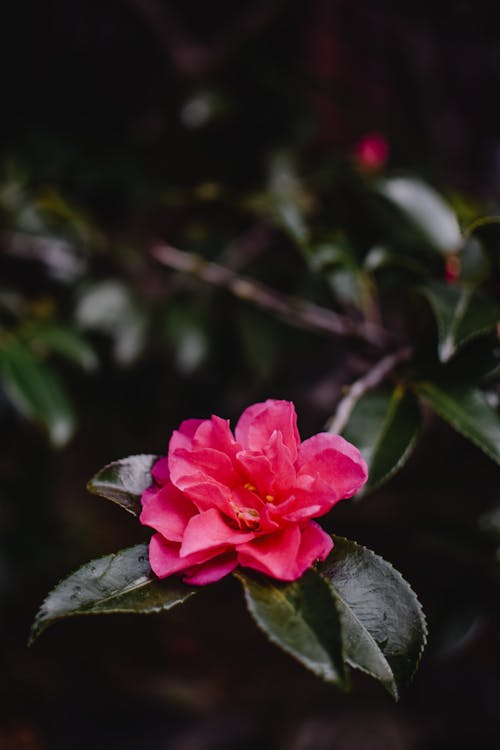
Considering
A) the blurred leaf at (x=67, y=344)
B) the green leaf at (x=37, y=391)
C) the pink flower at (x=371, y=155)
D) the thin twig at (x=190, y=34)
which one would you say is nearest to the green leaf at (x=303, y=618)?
the green leaf at (x=37, y=391)

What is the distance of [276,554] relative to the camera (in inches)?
18.7

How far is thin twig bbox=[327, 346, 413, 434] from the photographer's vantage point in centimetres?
63

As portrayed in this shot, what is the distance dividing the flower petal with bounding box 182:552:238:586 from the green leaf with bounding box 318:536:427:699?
7cm

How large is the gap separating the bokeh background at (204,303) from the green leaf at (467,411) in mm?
462

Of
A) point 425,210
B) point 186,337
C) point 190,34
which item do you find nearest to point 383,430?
point 425,210

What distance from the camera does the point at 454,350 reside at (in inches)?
28.0

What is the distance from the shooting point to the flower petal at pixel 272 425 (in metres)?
0.52

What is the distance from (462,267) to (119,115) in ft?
4.57

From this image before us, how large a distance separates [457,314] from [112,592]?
0.50 m

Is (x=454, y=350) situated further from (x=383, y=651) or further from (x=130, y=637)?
(x=130, y=637)

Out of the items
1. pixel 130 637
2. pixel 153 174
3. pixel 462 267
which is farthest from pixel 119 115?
pixel 130 637

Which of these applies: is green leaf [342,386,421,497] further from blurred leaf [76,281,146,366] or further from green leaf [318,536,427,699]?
blurred leaf [76,281,146,366]

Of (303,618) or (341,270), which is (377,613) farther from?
(341,270)

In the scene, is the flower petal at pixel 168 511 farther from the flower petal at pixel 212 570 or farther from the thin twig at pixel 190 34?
the thin twig at pixel 190 34
